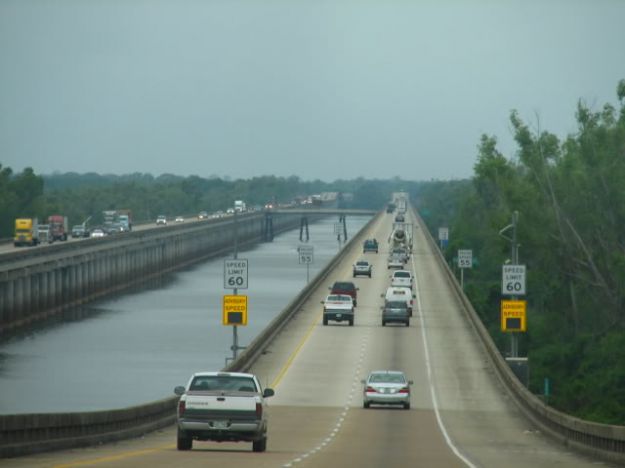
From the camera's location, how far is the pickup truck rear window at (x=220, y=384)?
93.6ft

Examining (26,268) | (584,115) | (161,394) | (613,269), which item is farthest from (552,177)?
(26,268)

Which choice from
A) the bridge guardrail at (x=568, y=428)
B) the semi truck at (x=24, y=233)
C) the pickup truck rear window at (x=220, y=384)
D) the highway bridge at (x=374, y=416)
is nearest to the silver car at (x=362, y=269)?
the highway bridge at (x=374, y=416)

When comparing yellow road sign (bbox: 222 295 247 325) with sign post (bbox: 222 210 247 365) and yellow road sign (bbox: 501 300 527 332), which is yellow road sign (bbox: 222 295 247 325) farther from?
yellow road sign (bbox: 501 300 527 332)

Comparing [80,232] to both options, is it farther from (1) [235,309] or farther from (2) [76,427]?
(2) [76,427]

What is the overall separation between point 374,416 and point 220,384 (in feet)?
55.4

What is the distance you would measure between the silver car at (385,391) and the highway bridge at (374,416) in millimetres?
445

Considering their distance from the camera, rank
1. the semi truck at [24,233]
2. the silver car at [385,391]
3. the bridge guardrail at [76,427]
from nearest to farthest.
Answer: the bridge guardrail at [76,427] → the silver car at [385,391] → the semi truck at [24,233]

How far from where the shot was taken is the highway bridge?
1085 inches

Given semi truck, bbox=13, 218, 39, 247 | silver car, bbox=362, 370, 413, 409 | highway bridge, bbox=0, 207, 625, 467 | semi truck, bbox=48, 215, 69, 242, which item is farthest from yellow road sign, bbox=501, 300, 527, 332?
semi truck, bbox=48, 215, 69, 242

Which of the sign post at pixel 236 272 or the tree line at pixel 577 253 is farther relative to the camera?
the tree line at pixel 577 253

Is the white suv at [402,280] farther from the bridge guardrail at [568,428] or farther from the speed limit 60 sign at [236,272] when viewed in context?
the speed limit 60 sign at [236,272]

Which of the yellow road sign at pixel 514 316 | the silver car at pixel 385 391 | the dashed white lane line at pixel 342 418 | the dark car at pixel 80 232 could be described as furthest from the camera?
the dark car at pixel 80 232

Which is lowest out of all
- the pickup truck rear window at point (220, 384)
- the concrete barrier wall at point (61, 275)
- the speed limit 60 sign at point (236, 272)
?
the concrete barrier wall at point (61, 275)

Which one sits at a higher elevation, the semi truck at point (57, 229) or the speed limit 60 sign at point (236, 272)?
the speed limit 60 sign at point (236, 272)
